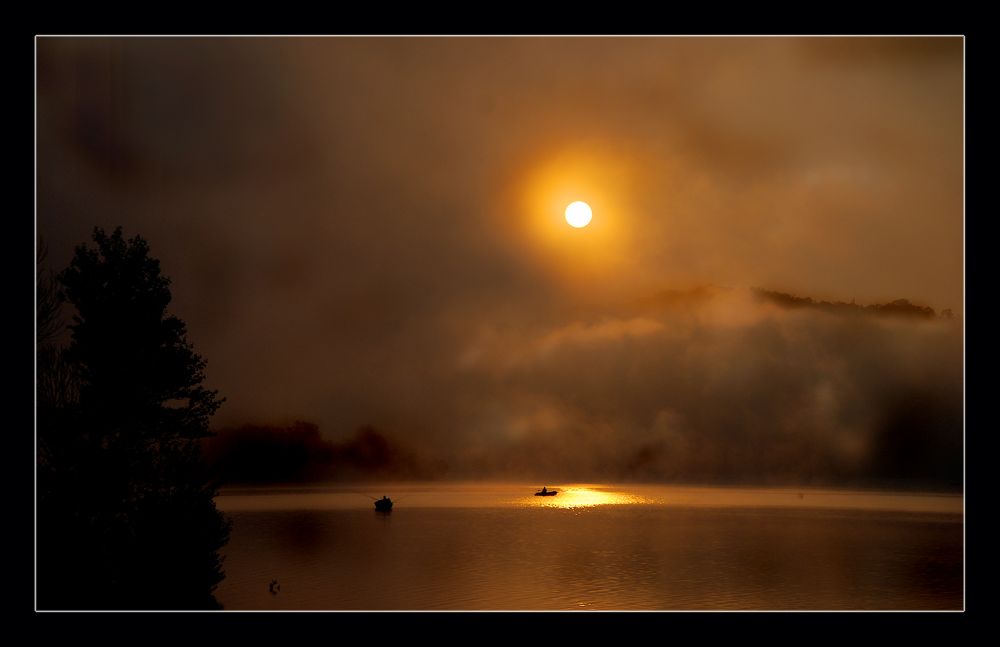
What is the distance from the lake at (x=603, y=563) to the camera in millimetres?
21844

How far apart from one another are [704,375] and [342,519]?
114 feet

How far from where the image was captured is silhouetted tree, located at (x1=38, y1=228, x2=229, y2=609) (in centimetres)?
1232

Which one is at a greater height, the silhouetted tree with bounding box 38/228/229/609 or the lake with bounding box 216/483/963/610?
the silhouetted tree with bounding box 38/228/229/609

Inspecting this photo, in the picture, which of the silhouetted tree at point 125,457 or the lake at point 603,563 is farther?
the lake at point 603,563

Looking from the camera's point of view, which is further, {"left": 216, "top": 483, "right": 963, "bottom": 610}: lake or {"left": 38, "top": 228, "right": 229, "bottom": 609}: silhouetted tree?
{"left": 216, "top": 483, "right": 963, "bottom": 610}: lake

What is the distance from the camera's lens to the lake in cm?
2184

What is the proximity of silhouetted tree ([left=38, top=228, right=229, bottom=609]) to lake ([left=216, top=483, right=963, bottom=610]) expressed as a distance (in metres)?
7.72

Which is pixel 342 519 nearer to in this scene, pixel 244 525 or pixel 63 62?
pixel 244 525

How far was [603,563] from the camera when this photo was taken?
2853 cm

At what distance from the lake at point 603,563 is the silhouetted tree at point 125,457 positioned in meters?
7.72

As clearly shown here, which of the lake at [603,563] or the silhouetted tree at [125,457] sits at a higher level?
the silhouetted tree at [125,457]
